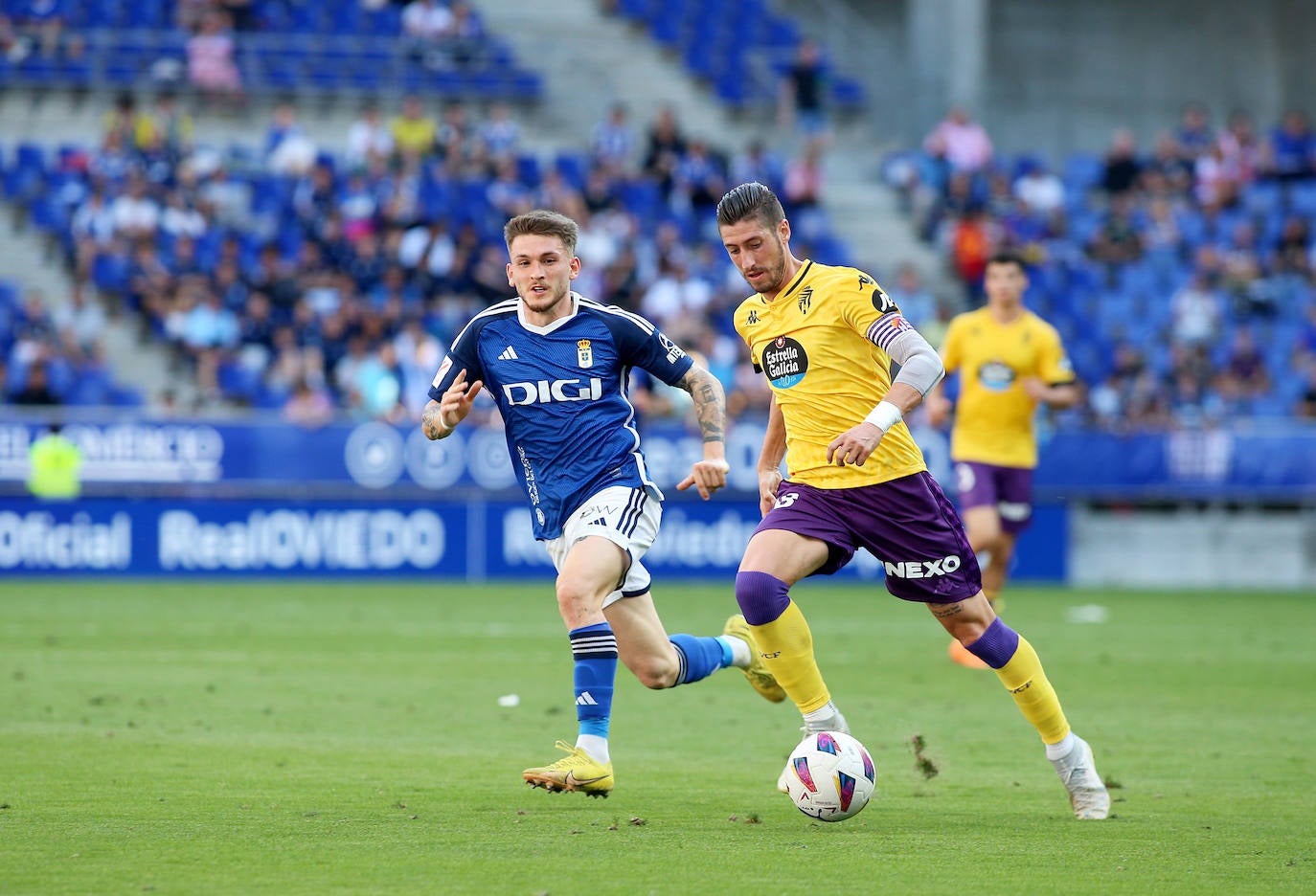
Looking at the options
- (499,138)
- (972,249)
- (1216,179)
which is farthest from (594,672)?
(1216,179)

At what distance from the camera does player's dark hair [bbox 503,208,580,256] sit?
24.0 feet

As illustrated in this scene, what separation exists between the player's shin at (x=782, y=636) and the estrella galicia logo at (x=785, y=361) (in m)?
0.85

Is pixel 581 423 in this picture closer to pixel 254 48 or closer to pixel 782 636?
pixel 782 636

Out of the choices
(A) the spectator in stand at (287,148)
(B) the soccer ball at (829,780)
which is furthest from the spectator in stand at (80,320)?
(B) the soccer ball at (829,780)

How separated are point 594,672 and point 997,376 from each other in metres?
6.43

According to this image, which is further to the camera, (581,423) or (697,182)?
(697,182)

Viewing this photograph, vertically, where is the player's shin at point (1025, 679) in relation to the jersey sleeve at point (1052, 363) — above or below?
below

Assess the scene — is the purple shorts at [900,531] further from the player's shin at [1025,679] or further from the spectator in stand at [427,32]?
the spectator in stand at [427,32]

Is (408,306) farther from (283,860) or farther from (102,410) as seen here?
(283,860)

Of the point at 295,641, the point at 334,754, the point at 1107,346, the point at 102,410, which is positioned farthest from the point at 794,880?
the point at 1107,346

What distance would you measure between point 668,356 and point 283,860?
2848mm

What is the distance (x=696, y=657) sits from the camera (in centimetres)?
770

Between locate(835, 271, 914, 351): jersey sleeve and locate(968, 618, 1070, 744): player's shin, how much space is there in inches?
Answer: 47.1

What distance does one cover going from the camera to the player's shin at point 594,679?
704 centimetres
